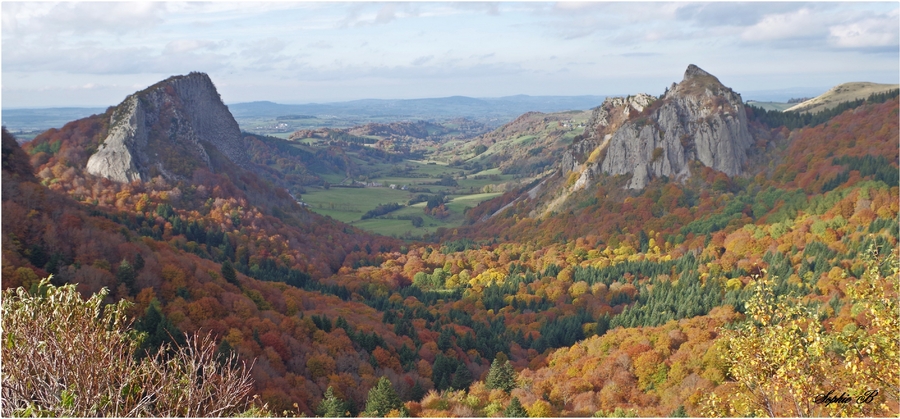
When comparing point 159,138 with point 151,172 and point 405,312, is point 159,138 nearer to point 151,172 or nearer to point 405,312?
point 151,172

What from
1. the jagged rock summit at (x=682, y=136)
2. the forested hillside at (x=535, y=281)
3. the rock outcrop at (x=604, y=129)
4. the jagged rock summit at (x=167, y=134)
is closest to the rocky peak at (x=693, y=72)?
the jagged rock summit at (x=682, y=136)

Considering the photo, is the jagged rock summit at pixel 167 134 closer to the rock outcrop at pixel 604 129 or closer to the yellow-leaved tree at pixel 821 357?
the rock outcrop at pixel 604 129

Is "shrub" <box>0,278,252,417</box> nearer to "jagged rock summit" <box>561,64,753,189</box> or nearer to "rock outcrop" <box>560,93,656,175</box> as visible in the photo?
"jagged rock summit" <box>561,64,753,189</box>

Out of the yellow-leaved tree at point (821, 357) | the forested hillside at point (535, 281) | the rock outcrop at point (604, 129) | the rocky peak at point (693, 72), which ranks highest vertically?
the rocky peak at point (693, 72)

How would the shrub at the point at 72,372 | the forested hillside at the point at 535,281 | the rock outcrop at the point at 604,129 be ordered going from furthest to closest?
the rock outcrop at the point at 604,129 → the forested hillside at the point at 535,281 → the shrub at the point at 72,372

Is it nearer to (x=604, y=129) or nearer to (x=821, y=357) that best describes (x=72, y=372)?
(x=821, y=357)

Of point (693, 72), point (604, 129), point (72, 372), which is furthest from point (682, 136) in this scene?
point (72, 372)
